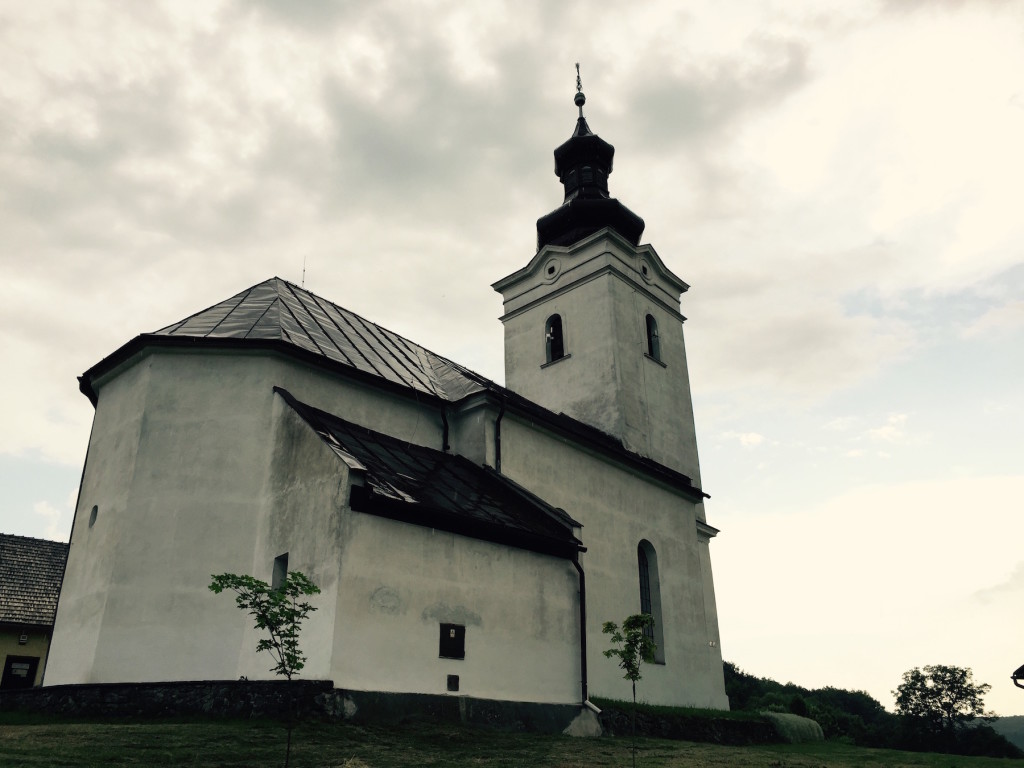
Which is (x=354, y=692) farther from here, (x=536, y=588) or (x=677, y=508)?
(x=677, y=508)

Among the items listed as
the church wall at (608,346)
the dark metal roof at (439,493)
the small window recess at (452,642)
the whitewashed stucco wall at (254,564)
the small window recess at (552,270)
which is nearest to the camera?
the whitewashed stucco wall at (254,564)

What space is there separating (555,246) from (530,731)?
64.9 feet

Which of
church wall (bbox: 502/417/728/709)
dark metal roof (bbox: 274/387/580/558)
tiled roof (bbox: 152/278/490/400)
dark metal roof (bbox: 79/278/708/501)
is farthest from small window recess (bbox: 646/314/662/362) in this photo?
dark metal roof (bbox: 274/387/580/558)

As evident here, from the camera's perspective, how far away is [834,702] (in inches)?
3930

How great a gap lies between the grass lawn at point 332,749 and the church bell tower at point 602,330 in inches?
522

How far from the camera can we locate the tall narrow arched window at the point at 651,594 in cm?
2123

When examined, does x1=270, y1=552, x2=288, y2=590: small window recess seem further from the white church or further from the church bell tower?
the church bell tower

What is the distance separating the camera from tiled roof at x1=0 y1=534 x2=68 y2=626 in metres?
25.0

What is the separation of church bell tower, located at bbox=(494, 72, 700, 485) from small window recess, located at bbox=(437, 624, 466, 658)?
1254 cm

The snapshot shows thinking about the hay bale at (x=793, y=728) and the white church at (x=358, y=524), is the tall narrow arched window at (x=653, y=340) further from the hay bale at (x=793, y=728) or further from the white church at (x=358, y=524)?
the hay bale at (x=793, y=728)

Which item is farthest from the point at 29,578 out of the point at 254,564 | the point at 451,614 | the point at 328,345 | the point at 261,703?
the point at 451,614

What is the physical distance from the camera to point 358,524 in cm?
1305

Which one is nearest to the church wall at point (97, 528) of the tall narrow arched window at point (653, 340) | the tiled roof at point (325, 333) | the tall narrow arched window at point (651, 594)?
the tiled roof at point (325, 333)

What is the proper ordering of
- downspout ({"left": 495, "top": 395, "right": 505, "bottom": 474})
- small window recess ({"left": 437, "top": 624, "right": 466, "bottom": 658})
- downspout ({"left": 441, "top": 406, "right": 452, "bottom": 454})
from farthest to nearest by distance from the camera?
downspout ({"left": 441, "top": 406, "right": 452, "bottom": 454}) < downspout ({"left": 495, "top": 395, "right": 505, "bottom": 474}) < small window recess ({"left": 437, "top": 624, "right": 466, "bottom": 658})
